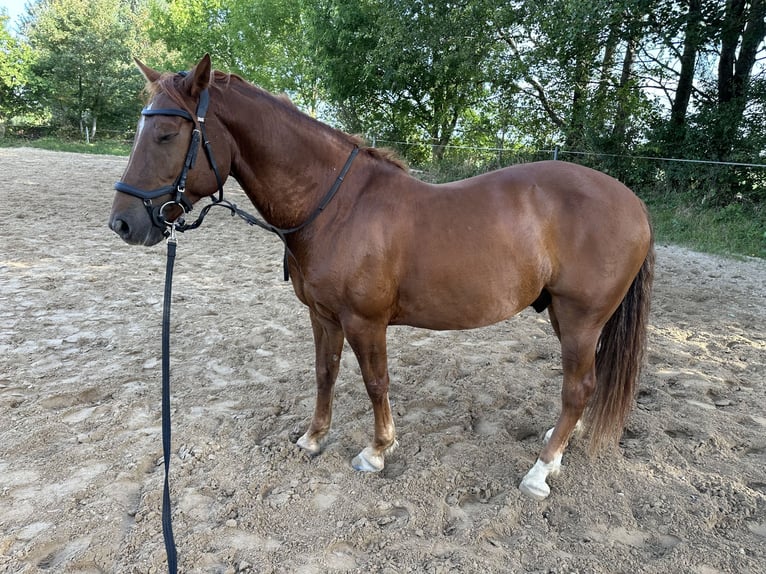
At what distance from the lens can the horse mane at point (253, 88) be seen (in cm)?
170

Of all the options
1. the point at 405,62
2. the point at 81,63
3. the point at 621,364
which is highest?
the point at 81,63

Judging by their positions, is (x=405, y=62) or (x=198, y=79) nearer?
(x=198, y=79)

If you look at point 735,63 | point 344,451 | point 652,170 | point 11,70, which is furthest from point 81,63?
point 344,451

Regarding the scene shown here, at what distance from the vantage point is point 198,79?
5.59ft

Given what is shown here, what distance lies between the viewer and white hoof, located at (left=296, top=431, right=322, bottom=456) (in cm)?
241

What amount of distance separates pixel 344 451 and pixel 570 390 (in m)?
1.25

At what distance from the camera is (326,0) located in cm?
1368

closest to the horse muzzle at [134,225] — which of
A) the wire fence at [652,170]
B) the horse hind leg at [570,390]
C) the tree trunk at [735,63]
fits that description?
the horse hind leg at [570,390]

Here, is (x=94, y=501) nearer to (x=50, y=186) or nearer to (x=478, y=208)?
(x=478, y=208)

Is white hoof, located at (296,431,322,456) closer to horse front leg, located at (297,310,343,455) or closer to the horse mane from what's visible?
horse front leg, located at (297,310,343,455)

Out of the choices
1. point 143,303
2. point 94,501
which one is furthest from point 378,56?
point 94,501

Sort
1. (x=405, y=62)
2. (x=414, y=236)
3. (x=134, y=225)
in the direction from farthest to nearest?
(x=405, y=62) < (x=414, y=236) < (x=134, y=225)

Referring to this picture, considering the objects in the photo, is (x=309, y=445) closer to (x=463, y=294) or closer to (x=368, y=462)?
(x=368, y=462)

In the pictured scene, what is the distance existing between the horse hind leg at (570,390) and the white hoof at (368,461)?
71 cm
